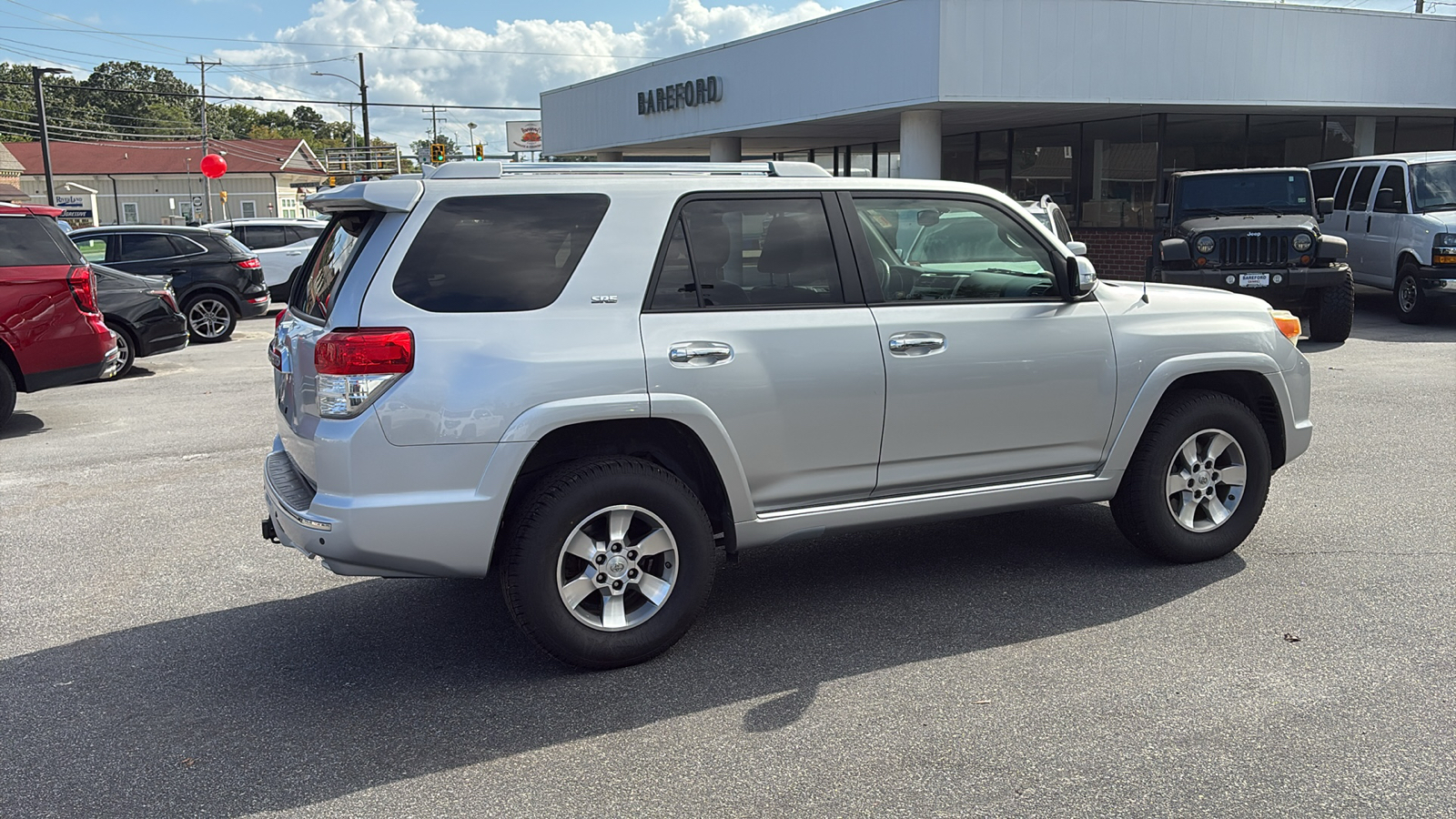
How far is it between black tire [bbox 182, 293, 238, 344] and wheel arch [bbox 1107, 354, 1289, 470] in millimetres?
14503

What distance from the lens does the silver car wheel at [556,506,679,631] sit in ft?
14.2

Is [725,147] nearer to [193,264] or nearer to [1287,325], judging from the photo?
[193,264]

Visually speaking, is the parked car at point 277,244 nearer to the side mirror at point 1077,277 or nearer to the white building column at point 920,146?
the white building column at point 920,146

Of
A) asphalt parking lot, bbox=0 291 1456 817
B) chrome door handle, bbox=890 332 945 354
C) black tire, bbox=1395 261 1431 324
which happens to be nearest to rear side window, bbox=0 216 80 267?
asphalt parking lot, bbox=0 291 1456 817

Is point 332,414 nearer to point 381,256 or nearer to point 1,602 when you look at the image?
point 381,256

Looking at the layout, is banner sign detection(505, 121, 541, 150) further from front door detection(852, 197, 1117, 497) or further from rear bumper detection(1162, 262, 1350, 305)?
A: front door detection(852, 197, 1117, 497)

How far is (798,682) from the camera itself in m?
4.30

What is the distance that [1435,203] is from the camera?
49.8 feet

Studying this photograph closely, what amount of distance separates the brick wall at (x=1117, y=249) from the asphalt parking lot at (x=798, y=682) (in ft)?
50.6

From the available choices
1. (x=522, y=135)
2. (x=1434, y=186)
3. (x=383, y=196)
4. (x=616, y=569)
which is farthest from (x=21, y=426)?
(x=522, y=135)

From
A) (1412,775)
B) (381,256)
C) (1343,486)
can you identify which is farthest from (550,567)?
(1343,486)

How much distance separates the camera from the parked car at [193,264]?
16547 mm

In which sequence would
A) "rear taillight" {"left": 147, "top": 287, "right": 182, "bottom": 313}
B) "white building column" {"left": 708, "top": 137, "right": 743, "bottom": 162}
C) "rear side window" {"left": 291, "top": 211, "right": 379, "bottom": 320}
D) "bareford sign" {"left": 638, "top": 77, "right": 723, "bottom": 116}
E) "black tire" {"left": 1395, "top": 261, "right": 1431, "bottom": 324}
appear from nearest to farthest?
"rear side window" {"left": 291, "top": 211, "right": 379, "bottom": 320}
"rear taillight" {"left": 147, "top": 287, "right": 182, "bottom": 313}
"black tire" {"left": 1395, "top": 261, "right": 1431, "bottom": 324}
"bareford sign" {"left": 638, "top": 77, "right": 723, "bottom": 116}
"white building column" {"left": 708, "top": 137, "right": 743, "bottom": 162}

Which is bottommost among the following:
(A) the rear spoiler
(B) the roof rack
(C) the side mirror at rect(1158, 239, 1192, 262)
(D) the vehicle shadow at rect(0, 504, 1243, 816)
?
(D) the vehicle shadow at rect(0, 504, 1243, 816)
